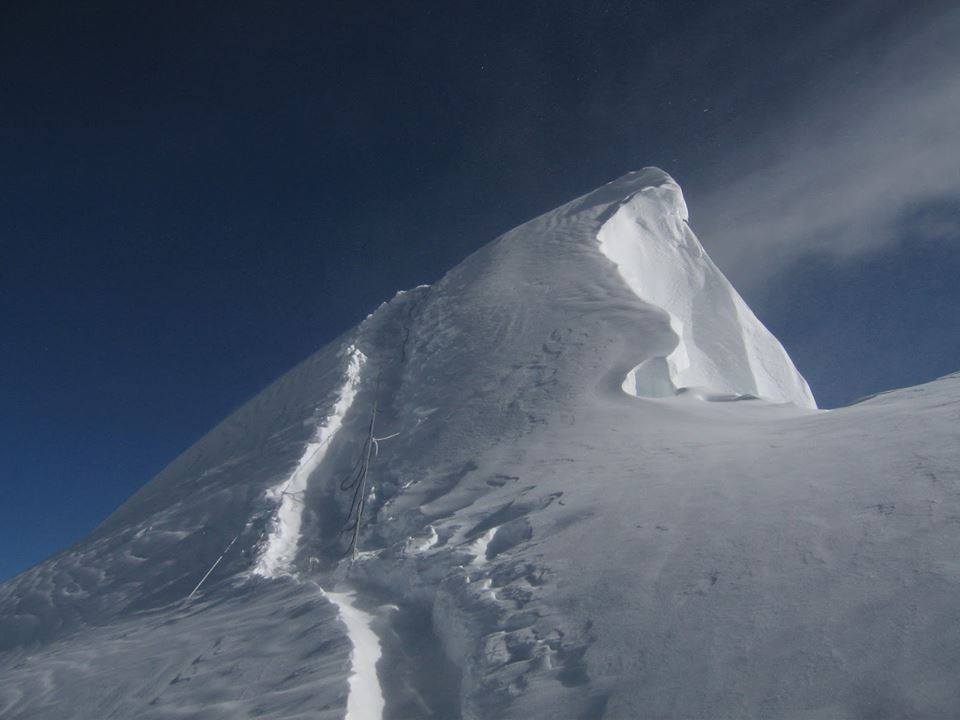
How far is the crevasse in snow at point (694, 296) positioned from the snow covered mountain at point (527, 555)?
11.5 ft

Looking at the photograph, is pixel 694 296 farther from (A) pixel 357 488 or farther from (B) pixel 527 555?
(B) pixel 527 555

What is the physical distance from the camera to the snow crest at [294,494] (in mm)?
6867

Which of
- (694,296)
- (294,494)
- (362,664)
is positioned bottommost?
(362,664)

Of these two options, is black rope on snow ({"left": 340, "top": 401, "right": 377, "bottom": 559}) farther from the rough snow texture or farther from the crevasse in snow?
the crevasse in snow

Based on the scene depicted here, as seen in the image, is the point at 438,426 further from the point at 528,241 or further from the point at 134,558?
the point at 528,241

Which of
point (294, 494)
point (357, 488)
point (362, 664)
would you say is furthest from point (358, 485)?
point (362, 664)

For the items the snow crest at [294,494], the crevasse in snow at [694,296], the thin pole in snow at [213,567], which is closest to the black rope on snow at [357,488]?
the snow crest at [294,494]

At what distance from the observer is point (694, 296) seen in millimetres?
15938

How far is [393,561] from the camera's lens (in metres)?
5.61

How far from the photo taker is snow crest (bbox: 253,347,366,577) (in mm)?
6867

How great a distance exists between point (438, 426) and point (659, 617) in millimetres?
5337

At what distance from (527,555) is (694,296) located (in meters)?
12.8

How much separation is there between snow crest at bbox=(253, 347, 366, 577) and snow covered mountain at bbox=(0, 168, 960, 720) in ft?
0.12

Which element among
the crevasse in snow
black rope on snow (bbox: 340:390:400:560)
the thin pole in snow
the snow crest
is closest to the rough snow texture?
black rope on snow (bbox: 340:390:400:560)
